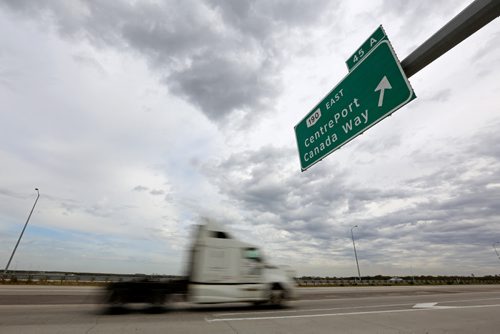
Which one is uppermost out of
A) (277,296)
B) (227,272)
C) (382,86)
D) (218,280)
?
(382,86)

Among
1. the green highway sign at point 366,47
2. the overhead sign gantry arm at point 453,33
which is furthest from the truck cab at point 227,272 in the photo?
the overhead sign gantry arm at point 453,33

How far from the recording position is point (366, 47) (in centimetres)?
375

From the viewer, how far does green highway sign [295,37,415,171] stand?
3.25m

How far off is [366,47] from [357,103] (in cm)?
79

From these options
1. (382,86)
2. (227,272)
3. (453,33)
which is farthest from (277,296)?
(453,33)

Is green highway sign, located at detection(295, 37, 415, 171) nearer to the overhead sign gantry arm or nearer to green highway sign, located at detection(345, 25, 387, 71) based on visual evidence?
green highway sign, located at detection(345, 25, 387, 71)

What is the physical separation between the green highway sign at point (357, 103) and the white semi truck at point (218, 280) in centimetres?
773

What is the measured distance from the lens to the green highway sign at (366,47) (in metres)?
3.56

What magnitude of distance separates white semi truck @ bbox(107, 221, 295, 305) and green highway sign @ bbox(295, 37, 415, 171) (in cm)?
773

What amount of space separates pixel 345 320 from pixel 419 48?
29.4ft

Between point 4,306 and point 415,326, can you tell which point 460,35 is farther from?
point 4,306

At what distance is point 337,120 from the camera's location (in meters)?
4.18

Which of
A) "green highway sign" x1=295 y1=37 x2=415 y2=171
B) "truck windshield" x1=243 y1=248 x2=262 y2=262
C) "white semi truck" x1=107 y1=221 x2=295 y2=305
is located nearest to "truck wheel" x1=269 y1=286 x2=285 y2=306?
"white semi truck" x1=107 y1=221 x2=295 y2=305

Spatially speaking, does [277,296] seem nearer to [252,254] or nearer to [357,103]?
[252,254]
